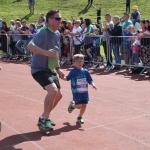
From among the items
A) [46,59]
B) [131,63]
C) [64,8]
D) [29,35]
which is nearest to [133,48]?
[131,63]

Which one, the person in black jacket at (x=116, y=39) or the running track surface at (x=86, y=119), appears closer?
the running track surface at (x=86, y=119)

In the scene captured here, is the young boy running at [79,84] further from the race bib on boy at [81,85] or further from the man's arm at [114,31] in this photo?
the man's arm at [114,31]

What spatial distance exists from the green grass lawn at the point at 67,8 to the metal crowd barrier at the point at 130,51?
62.7 feet

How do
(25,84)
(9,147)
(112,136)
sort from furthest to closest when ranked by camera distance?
(25,84)
(112,136)
(9,147)

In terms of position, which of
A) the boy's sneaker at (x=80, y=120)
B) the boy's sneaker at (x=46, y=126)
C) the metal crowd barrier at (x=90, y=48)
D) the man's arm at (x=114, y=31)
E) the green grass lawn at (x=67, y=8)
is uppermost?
the green grass lawn at (x=67, y=8)

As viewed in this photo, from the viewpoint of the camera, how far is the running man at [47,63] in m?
6.32

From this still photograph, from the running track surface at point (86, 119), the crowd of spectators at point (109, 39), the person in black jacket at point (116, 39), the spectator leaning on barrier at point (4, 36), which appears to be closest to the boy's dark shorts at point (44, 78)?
the running track surface at point (86, 119)

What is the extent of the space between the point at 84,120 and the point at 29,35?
35.0 feet

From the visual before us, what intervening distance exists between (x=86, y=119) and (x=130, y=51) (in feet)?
22.4

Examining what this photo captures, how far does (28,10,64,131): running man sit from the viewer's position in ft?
20.7

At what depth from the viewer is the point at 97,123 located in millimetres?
7066

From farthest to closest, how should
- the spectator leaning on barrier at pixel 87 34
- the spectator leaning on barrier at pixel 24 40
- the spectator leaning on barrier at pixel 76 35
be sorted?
1. the spectator leaning on barrier at pixel 24 40
2. the spectator leaning on barrier at pixel 76 35
3. the spectator leaning on barrier at pixel 87 34

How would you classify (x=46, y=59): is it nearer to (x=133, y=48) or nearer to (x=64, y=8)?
(x=133, y=48)

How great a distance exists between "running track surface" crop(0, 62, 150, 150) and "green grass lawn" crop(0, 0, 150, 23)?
2321cm
